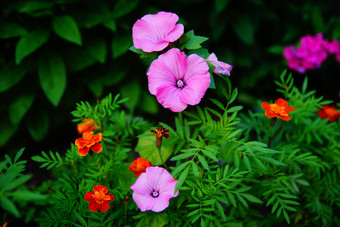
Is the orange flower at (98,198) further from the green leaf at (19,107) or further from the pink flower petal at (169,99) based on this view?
the green leaf at (19,107)

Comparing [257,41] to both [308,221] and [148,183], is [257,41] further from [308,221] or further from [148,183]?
[148,183]

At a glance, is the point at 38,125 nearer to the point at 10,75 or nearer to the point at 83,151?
the point at 10,75

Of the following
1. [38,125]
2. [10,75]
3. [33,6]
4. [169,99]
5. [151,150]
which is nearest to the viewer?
[169,99]

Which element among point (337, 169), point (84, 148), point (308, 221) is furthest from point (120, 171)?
point (337, 169)

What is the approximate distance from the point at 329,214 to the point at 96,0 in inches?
69.2

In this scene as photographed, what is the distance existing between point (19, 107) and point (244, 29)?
1.65 m

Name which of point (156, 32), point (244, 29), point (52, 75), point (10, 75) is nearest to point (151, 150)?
point (156, 32)

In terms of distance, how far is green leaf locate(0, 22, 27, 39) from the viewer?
1734mm

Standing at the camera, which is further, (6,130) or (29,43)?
(6,130)

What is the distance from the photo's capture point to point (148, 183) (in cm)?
81

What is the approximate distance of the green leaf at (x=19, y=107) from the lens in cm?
186

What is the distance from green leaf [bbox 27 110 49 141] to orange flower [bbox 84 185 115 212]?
1.29 meters

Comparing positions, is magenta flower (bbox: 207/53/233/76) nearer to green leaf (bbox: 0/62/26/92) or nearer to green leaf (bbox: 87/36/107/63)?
green leaf (bbox: 87/36/107/63)

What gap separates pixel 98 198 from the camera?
2.61ft
